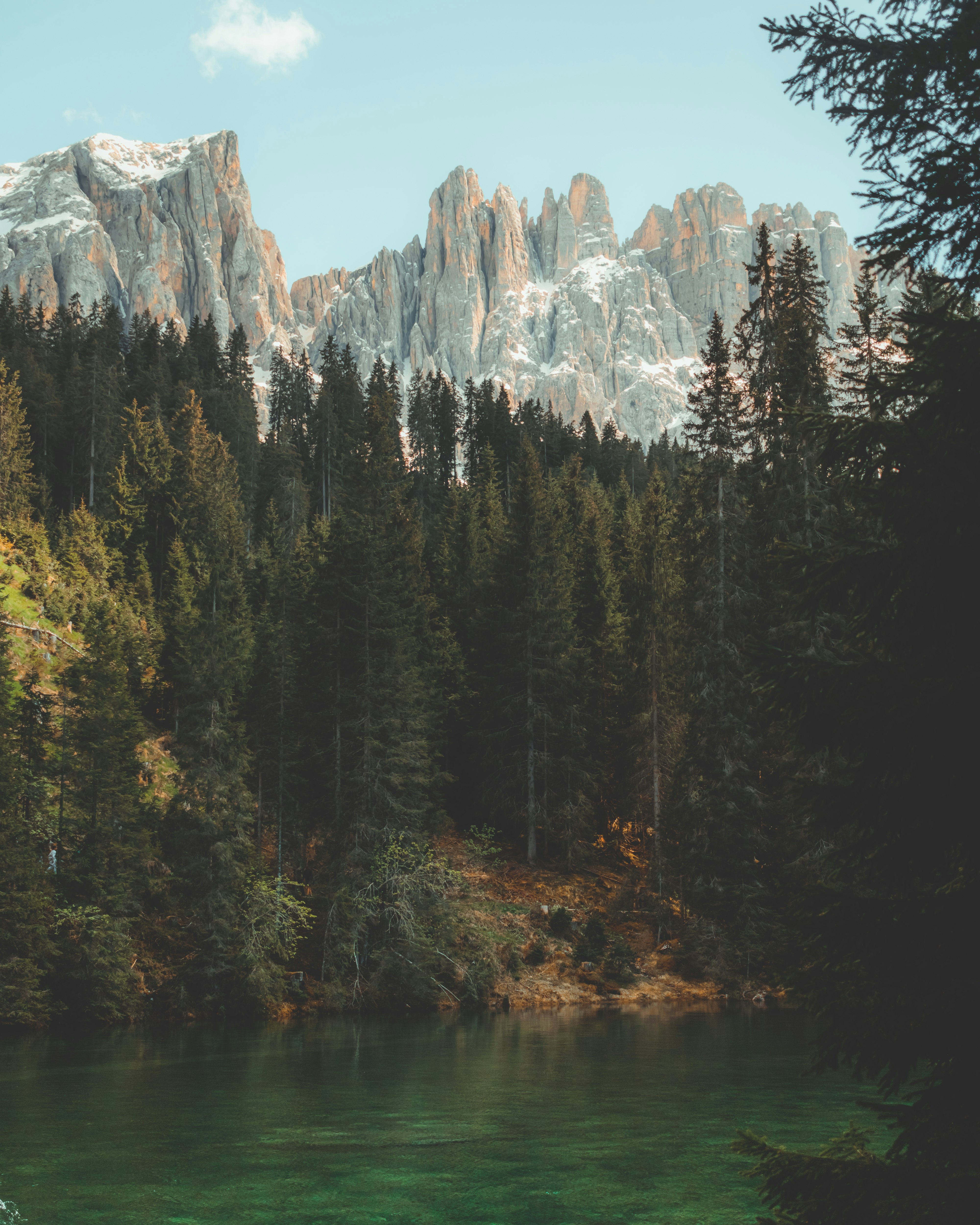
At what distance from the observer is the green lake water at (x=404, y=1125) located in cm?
1177

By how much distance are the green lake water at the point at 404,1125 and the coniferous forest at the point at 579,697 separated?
12.3ft

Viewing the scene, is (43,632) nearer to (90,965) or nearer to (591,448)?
(90,965)

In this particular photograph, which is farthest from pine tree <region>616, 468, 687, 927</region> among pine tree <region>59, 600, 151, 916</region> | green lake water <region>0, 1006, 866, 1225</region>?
pine tree <region>59, 600, 151, 916</region>

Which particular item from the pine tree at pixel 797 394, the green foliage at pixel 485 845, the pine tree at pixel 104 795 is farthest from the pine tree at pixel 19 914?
the pine tree at pixel 797 394

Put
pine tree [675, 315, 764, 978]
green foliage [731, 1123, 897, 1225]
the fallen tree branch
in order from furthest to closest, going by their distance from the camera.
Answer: the fallen tree branch < pine tree [675, 315, 764, 978] < green foliage [731, 1123, 897, 1225]

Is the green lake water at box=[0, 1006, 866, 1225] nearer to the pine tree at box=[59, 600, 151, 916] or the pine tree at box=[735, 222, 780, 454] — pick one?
the pine tree at box=[59, 600, 151, 916]

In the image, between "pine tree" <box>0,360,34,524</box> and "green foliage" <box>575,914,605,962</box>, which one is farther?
"pine tree" <box>0,360,34,524</box>

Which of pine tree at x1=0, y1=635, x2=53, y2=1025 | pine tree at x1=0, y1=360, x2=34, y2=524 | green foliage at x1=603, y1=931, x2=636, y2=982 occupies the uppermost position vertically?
pine tree at x1=0, y1=360, x2=34, y2=524

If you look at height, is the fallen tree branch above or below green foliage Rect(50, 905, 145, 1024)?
above

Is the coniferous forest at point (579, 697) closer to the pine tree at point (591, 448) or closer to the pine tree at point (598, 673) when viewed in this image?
the pine tree at point (598, 673)

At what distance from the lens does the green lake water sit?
11766mm

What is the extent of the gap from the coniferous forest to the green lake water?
374 centimetres

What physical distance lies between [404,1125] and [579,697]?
1165 inches

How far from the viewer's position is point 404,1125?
16094 millimetres
